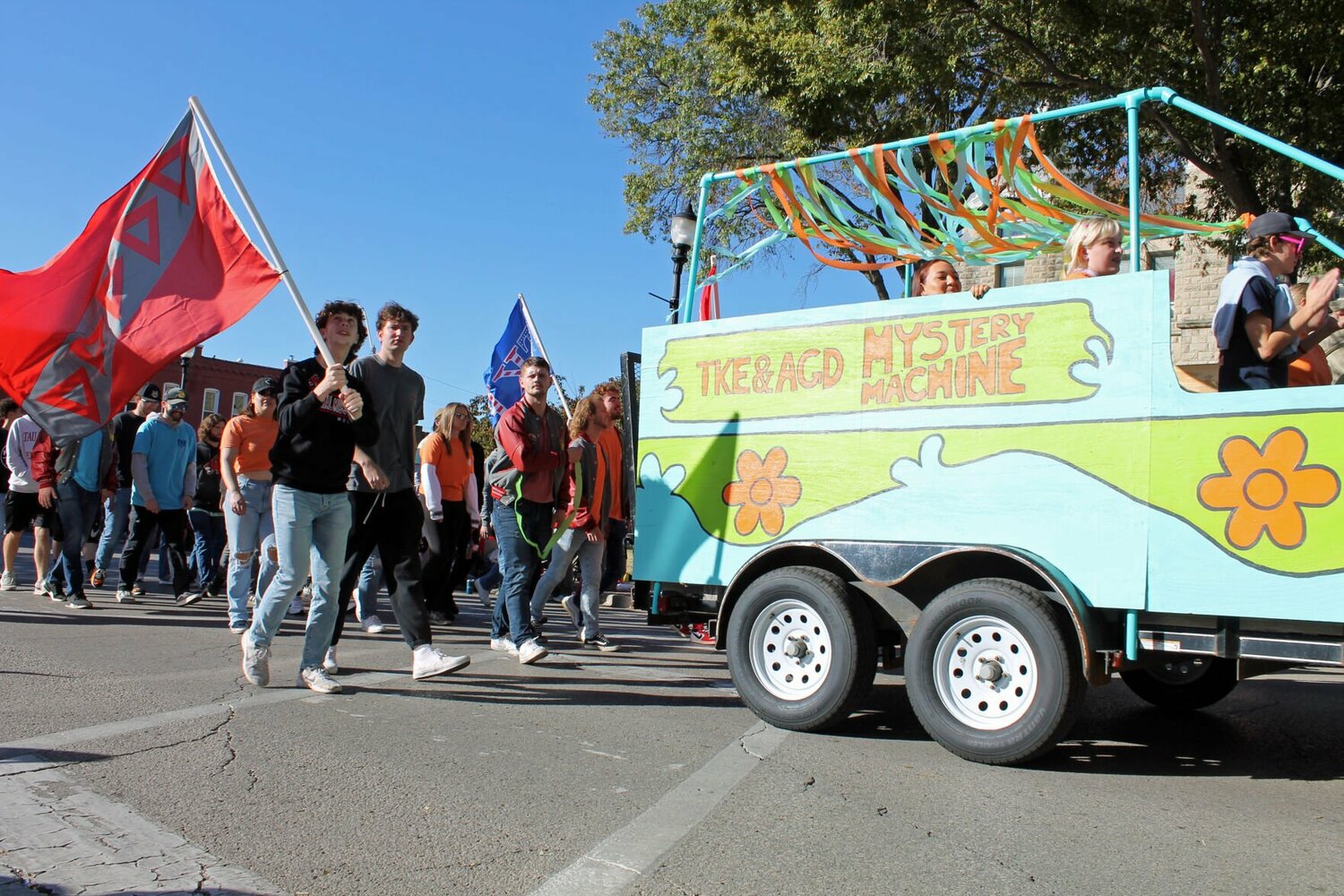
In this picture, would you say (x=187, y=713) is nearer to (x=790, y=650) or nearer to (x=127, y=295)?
(x=127, y=295)

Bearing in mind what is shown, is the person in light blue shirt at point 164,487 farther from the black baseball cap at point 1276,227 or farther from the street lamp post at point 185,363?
the black baseball cap at point 1276,227

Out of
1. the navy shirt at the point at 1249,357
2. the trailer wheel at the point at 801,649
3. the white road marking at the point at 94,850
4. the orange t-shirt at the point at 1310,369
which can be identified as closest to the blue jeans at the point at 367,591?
the trailer wheel at the point at 801,649

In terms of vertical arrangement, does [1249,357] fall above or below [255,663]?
above

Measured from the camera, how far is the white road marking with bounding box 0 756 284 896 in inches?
115

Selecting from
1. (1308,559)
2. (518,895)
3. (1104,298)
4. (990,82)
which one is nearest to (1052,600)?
(1308,559)

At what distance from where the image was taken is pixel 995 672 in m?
4.55

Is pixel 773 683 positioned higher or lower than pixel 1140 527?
lower

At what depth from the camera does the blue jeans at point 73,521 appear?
914cm

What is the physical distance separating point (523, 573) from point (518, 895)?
415 centimetres

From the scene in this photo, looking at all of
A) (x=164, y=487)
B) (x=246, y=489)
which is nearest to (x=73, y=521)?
(x=164, y=487)

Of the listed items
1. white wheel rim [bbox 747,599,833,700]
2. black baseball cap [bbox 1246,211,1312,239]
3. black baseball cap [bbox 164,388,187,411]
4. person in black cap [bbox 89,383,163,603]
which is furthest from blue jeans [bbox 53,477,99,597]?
black baseball cap [bbox 1246,211,1312,239]

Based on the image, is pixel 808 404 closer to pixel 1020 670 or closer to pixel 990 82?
pixel 1020 670

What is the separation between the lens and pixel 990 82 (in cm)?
1506

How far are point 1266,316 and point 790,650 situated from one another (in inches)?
102
